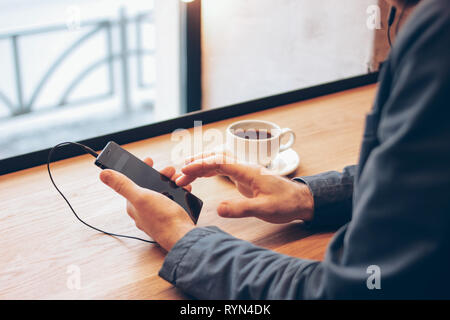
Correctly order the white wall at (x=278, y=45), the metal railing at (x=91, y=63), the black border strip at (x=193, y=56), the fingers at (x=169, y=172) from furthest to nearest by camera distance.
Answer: the metal railing at (x=91, y=63) → the black border strip at (x=193, y=56) → the white wall at (x=278, y=45) → the fingers at (x=169, y=172)

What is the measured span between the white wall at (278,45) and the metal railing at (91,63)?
4.26ft

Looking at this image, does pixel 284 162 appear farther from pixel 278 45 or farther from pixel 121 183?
pixel 278 45

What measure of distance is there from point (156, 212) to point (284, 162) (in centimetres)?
34

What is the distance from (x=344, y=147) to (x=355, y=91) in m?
0.36

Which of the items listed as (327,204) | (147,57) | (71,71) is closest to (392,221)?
(327,204)

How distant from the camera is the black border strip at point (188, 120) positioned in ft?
2.97

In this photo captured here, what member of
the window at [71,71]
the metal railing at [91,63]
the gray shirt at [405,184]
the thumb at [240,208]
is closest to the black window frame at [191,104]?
the thumb at [240,208]

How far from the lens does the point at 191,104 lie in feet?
6.04

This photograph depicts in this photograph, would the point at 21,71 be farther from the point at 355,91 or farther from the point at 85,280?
the point at 85,280

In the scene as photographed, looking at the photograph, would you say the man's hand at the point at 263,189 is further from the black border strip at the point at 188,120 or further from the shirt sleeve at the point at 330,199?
the black border strip at the point at 188,120

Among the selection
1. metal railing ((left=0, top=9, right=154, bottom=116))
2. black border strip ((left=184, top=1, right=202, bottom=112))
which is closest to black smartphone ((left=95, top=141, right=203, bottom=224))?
black border strip ((left=184, top=1, right=202, bottom=112))

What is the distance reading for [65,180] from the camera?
871 millimetres
